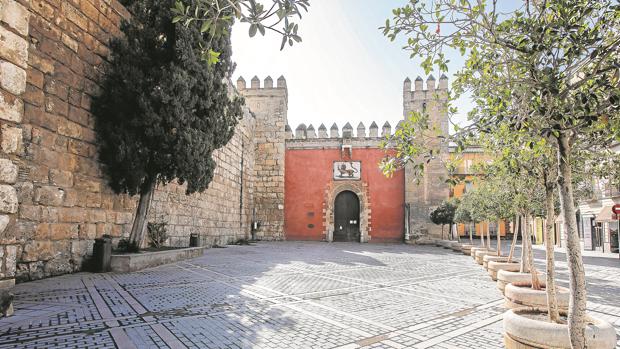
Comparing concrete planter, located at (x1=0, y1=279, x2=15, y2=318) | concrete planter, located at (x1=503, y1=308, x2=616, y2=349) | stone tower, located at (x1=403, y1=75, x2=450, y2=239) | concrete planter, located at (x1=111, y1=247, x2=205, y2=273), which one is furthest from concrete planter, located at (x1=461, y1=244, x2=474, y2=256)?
concrete planter, located at (x1=0, y1=279, x2=15, y2=318)

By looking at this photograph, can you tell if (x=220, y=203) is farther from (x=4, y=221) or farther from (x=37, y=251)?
(x=4, y=221)

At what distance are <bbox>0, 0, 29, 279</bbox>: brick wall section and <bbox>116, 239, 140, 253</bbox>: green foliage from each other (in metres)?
3.35

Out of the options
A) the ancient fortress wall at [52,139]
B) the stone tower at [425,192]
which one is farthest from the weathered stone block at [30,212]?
the stone tower at [425,192]

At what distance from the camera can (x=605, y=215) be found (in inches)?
580

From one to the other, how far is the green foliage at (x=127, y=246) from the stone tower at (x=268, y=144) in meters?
12.1

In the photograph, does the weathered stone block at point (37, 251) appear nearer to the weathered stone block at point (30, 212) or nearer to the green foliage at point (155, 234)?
the weathered stone block at point (30, 212)

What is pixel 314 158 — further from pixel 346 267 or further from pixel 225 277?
pixel 225 277

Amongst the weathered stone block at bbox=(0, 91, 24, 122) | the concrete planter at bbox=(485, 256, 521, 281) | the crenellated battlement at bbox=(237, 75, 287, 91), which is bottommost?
the concrete planter at bbox=(485, 256, 521, 281)

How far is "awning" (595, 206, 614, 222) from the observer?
1449 centimetres

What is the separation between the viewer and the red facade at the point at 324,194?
18.8 metres

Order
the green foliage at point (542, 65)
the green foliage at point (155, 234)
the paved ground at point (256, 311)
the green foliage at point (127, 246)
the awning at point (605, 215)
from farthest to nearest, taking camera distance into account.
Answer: the awning at point (605, 215) → the green foliage at point (155, 234) → the green foliage at point (127, 246) → the paved ground at point (256, 311) → the green foliage at point (542, 65)

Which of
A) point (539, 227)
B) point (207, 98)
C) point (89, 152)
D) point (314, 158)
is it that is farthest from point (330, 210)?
point (539, 227)

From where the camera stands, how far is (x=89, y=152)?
20.5ft

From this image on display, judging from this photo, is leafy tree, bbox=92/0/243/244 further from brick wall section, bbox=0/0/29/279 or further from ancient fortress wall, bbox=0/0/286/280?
brick wall section, bbox=0/0/29/279
